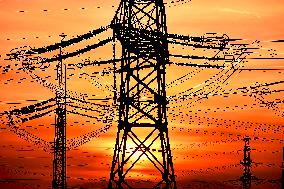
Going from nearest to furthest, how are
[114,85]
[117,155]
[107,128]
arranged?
1. [117,155]
2. [114,85]
3. [107,128]

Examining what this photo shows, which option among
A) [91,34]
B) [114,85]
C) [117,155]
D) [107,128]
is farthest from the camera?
[107,128]

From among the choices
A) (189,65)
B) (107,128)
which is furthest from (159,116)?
(107,128)

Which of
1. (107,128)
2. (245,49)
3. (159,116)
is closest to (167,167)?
(159,116)

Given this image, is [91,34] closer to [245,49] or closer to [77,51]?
→ [77,51]

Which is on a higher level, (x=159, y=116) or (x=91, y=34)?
(x=91, y=34)

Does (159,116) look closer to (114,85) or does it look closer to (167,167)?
(167,167)

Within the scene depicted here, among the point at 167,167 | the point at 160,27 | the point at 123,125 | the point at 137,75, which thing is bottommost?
the point at 167,167

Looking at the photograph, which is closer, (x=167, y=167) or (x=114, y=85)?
(x=167, y=167)

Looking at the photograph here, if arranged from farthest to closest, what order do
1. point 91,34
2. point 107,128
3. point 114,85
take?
point 107,128, point 114,85, point 91,34

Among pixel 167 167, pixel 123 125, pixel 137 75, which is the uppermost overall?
pixel 137 75
